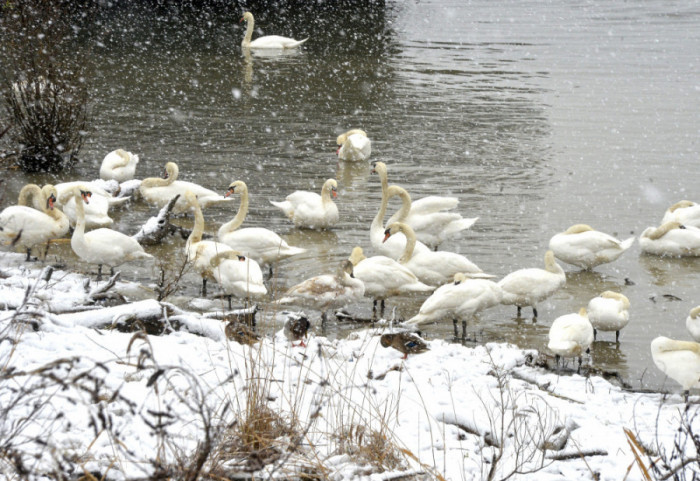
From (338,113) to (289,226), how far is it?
638 cm

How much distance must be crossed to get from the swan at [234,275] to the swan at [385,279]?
95cm

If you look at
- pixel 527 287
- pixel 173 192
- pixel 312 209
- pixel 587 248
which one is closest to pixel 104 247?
pixel 173 192

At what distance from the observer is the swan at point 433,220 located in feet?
31.4

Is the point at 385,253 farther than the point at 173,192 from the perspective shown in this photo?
No

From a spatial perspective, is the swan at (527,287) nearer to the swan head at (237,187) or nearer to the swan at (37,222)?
the swan head at (237,187)

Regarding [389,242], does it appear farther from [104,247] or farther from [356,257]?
[104,247]

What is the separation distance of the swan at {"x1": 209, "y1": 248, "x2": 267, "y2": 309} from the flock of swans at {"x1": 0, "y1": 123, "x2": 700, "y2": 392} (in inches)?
0.4

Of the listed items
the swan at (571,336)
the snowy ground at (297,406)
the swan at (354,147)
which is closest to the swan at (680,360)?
the snowy ground at (297,406)

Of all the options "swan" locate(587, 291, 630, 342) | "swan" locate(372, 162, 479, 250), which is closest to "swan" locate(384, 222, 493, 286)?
"swan" locate(372, 162, 479, 250)

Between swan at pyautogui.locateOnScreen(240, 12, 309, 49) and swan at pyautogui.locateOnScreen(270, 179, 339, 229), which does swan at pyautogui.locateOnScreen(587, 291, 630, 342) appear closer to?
swan at pyautogui.locateOnScreen(270, 179, 339, 229)

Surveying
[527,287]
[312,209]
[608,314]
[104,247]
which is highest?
[312,209]

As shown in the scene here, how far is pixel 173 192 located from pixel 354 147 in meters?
3.51

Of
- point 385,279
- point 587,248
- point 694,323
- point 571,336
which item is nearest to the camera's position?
point 571,336

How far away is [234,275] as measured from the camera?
7.59 m
